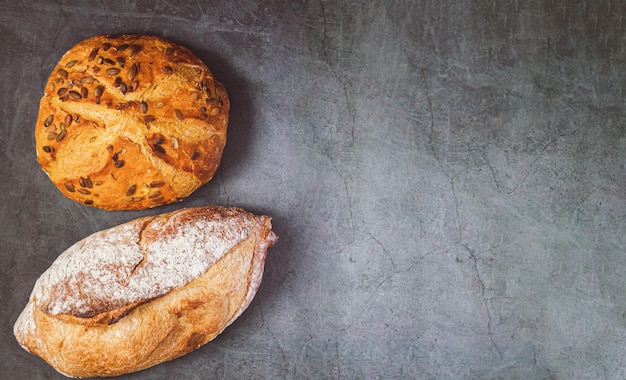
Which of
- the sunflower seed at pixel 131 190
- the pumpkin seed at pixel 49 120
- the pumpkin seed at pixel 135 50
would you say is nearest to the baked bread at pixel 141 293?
the sunflower seed at pixel 131 190

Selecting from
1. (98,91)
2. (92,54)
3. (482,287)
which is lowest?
(482,287)

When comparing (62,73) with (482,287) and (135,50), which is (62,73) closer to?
(135,50)

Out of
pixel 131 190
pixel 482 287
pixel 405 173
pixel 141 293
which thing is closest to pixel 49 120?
pixel 131 190

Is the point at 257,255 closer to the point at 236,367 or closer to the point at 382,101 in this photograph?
the point at 236,367

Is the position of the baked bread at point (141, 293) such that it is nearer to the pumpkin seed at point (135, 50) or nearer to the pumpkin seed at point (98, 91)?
the pumpkin seed at point (98, 91)

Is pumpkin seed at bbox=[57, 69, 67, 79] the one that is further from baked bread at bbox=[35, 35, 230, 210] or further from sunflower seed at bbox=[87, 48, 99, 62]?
sunflower seed at bbox=[87, 48, 99, 62]

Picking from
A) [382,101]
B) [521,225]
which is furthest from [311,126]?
[521,225]

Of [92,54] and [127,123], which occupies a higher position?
[92,54]
